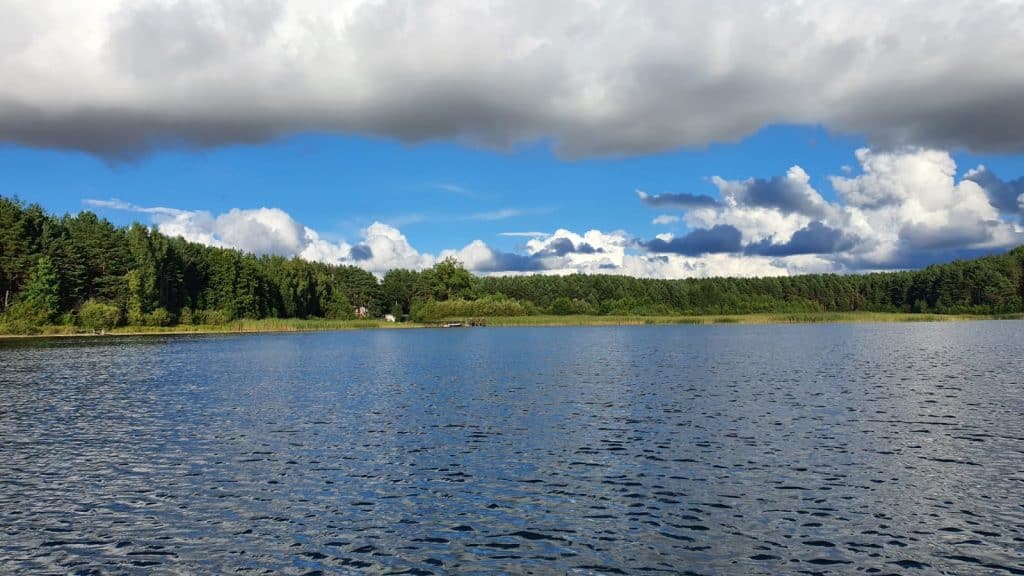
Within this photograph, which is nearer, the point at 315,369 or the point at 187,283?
the point at 315,369

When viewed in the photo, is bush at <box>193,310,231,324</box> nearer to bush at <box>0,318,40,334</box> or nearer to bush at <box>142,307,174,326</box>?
bush at <box>142,307,174,326</box>

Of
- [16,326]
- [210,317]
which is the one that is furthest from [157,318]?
[16,326]

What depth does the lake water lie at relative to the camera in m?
18.8

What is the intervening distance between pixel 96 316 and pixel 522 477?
156m

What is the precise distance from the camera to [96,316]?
5999 inches

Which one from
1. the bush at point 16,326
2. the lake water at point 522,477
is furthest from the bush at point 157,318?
the lake water at point 522,477

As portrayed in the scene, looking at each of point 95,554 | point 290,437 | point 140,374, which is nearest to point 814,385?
point 290,437

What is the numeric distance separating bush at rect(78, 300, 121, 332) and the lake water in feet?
359

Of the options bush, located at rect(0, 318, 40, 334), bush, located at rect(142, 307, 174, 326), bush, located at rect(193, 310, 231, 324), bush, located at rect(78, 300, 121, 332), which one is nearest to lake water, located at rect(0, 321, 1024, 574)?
bush, located at rect(0, 318, 40, 334)

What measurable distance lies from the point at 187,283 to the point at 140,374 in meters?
139

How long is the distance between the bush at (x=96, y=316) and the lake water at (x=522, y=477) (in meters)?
109

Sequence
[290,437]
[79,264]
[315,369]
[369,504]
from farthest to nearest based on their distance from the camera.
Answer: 1. [79,264]
2. [315,369]
3. [290,437]
4. [369,504]

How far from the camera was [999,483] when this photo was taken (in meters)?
24.8

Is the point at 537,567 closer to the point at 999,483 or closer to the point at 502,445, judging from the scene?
the point at 502,445
